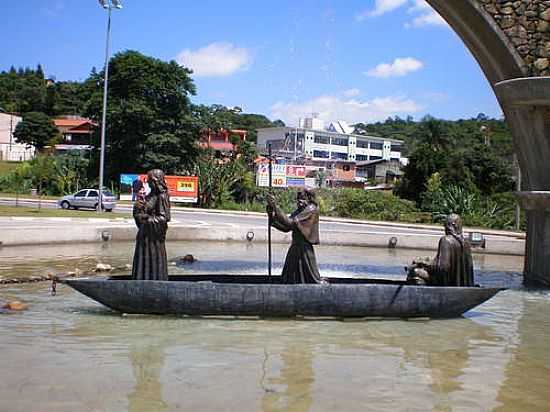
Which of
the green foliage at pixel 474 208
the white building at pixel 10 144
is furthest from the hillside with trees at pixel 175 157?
the white building at pixel 10 144

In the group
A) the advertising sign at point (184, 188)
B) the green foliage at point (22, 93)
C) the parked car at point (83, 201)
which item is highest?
the green foliage at point (22, 93)

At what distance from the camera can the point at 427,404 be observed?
5.95 meters

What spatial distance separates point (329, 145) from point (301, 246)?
72961mm

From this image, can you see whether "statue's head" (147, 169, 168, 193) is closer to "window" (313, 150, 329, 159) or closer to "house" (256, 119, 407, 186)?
"house" (256, 119, 407, 186)

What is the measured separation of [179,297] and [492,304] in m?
6.03

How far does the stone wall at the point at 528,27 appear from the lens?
1315 cm

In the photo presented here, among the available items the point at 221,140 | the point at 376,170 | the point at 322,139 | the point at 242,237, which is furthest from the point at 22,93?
the point at 242,237

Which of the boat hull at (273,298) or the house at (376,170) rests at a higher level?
the house at (376,170)

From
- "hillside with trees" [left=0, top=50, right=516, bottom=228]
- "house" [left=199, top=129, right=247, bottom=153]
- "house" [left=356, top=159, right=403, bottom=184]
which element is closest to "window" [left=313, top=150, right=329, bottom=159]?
"house" [left=356, top=159, right=403, bottom=184]

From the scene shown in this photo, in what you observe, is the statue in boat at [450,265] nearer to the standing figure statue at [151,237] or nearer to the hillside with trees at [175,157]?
the standing figure statue at [151,237]

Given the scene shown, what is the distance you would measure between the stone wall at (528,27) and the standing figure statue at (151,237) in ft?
26.1

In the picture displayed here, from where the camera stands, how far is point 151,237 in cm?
946

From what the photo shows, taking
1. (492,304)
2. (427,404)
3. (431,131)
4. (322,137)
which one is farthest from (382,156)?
(427,404)

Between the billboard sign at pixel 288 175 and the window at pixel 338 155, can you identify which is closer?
the billboard sign at pixel 288 175
